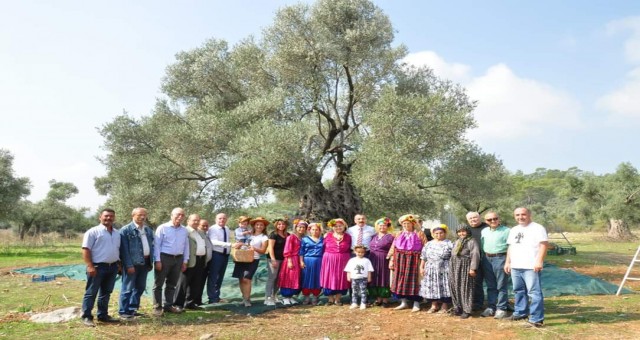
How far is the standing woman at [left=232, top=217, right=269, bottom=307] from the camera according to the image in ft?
27.3

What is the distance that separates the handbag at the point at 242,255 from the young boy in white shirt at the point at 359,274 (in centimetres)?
182

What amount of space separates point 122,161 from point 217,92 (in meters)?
4.56

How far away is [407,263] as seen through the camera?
26.3ft

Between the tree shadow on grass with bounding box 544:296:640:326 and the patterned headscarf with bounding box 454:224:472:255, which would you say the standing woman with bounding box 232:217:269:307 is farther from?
the tree shadow on grass with bounding box 544:296:640:326

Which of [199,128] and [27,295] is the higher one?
[199,128]

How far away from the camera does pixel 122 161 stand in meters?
17.1

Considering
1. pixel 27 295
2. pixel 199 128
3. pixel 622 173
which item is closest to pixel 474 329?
pixel 27 295

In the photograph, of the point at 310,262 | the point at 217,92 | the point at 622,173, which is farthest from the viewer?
the point at 622,173

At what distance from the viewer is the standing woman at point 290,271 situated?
859cm

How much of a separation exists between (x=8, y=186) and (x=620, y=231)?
1745 inches

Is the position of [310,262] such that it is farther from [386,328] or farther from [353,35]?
[353,35]

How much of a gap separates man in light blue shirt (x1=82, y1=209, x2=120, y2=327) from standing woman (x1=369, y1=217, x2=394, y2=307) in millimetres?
4535

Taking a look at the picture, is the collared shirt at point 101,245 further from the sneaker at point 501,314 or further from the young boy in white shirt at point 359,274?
the sneaker at point 501,314

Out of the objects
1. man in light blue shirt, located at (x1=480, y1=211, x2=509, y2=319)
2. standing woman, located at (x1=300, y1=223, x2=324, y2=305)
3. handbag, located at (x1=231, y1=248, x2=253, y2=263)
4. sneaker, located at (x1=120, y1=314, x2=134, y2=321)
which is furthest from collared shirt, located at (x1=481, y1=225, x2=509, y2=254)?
sneaker, located at (x1=120, y1=314, x2=134, y2=321)
